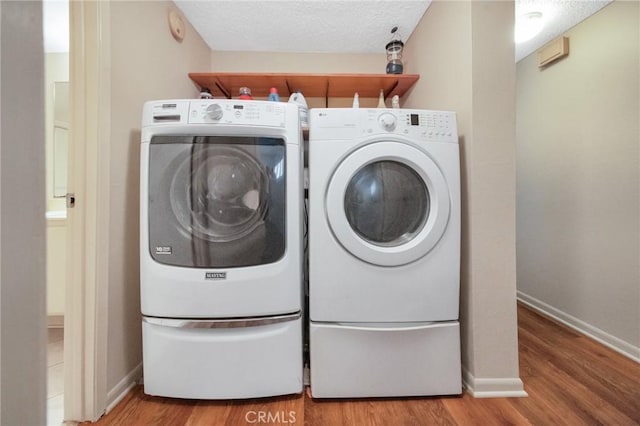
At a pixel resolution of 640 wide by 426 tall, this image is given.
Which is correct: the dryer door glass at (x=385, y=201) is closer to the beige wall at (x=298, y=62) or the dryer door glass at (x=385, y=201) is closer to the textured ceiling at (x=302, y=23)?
the textured ceiling at (x=302, y=23)

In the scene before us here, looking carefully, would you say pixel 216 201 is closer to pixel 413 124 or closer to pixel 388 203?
pixel 388 203

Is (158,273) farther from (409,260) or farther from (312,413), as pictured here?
(409,260)

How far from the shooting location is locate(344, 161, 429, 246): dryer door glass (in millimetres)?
1157

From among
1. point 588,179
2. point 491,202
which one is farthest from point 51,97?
point 588,179

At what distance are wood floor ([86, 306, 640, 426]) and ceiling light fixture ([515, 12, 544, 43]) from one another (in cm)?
189

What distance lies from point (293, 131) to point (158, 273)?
769 mm

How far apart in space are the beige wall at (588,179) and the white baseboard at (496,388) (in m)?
0.86

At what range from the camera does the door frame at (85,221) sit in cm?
102

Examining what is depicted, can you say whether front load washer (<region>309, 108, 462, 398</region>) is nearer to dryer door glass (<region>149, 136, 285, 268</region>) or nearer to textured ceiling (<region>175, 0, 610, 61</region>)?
dryer door glass (<region>149, 136, 285, 268</region>)

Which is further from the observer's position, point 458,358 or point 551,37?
point 551,37

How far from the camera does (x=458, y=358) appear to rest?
114 centimetres

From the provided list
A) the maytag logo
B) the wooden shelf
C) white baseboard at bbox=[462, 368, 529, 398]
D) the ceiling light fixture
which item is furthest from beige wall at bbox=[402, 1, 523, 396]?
the maytag logo

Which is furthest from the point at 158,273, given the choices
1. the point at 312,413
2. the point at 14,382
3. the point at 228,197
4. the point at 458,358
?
the point at 458,358

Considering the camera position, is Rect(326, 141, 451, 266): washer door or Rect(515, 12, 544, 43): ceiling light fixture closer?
Rect(326, 141, 451, 266): washer door
